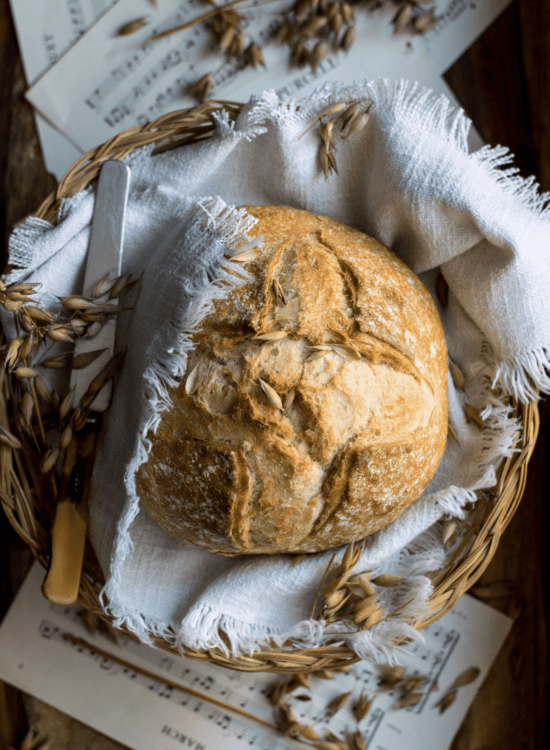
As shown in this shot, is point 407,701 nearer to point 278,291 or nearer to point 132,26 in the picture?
point 278,291

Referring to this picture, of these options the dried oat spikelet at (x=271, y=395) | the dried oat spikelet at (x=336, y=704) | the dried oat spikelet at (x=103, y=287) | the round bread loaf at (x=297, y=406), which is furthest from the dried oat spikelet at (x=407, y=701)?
the dried oat spikelet at (x=103, y=287)

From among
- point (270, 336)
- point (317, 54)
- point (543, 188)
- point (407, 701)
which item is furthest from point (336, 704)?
point (317, 54)

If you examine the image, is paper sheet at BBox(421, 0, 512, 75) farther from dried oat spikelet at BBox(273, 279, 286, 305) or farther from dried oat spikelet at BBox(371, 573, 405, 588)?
A: dried oat spikelet at BBox(371, 573, 405, 588)

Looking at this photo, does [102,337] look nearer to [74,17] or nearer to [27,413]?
[27,413]

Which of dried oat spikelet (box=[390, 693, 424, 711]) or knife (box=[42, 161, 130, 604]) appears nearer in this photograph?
knife (box=[42, 161, 130, 604])

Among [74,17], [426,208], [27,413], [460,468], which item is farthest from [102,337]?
[74,17]

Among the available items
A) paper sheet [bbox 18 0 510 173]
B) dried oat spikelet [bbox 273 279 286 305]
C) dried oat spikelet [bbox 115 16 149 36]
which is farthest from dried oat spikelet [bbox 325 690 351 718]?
dried oat spikelet [bbox 115 16 149 36]
